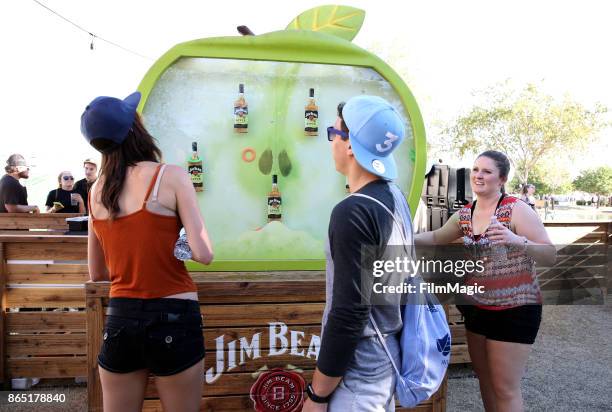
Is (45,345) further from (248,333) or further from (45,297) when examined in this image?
(248,333)

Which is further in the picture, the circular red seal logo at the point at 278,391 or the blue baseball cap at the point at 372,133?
the circular red seal logo at the point at 278,391

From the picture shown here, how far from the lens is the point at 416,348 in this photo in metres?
1.29

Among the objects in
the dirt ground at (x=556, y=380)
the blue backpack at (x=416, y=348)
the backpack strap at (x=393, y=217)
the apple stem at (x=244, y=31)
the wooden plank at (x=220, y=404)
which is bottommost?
the dirt ground at (x=556, y=380)

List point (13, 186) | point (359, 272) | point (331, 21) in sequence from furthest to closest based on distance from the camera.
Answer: point (13, 186)
point (331, 21)
point (359, 272)

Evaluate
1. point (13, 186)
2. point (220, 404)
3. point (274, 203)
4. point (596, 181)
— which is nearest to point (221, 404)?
point (220, 404)

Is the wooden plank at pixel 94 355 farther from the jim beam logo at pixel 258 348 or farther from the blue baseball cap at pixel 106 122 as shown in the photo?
the blue baseball cap at pixel 106 122

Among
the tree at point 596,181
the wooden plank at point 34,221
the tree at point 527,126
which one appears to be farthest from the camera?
the tree at point 596,181

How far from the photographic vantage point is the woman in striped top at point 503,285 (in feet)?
6.72

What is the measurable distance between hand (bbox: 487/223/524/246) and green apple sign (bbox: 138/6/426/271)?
0.53 m

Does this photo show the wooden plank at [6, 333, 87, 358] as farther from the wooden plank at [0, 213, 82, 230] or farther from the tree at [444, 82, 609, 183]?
the tree at [444, 82, 609, 183]

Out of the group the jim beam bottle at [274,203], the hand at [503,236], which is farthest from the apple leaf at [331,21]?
the hand at [503,236]

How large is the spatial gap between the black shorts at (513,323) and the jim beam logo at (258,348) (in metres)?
0.78

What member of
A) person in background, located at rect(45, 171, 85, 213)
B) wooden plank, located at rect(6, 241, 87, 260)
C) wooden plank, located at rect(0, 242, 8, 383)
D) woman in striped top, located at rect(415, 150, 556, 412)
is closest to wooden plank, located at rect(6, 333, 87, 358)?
wooden plank, located at rect(0, 242, 8, 383)

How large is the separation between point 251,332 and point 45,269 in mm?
2131
